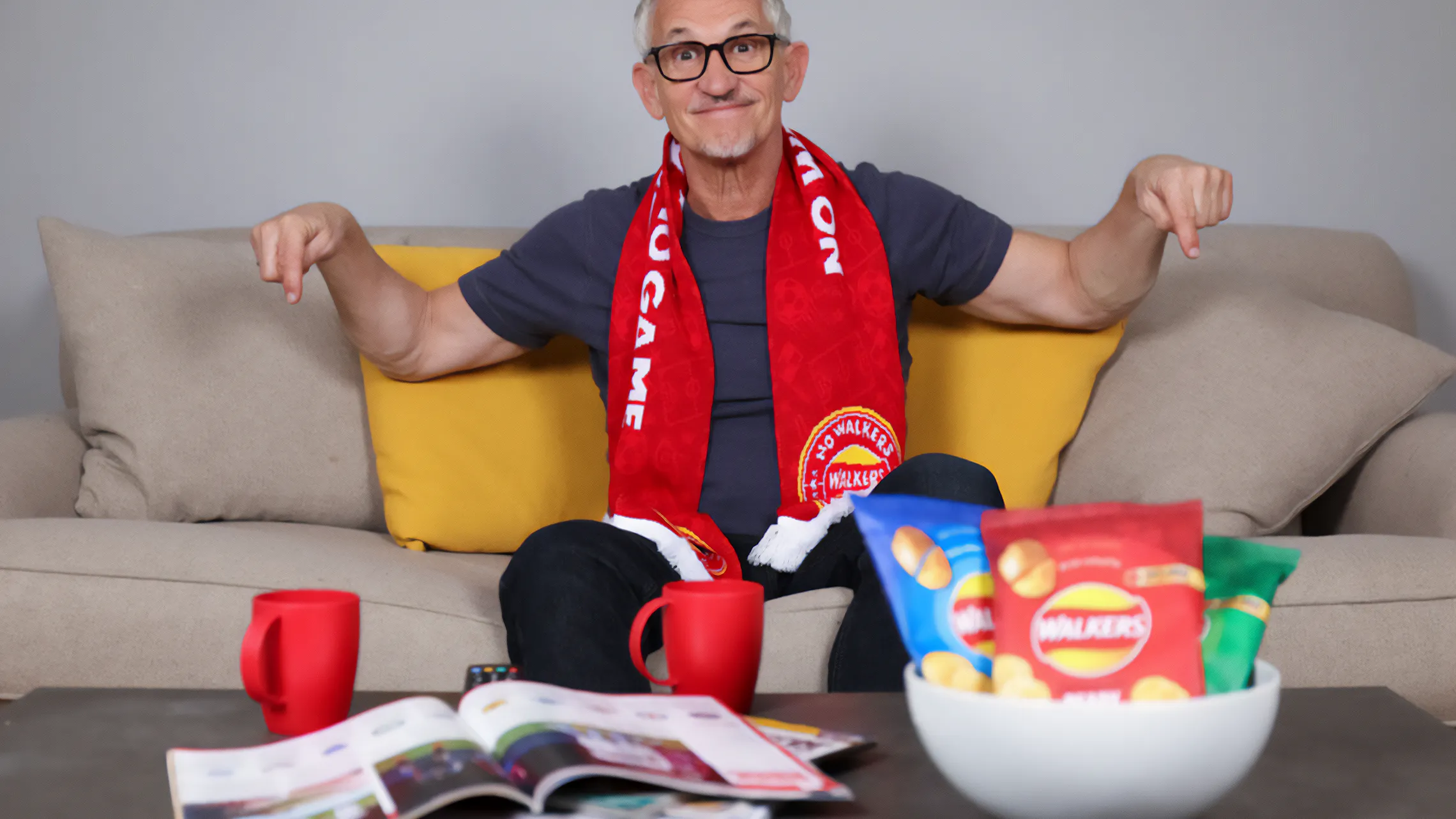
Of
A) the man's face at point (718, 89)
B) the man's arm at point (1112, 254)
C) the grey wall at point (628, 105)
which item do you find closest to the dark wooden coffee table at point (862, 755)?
the man's arm at point (1112, 254)

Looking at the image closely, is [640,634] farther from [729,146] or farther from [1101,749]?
[729,146]

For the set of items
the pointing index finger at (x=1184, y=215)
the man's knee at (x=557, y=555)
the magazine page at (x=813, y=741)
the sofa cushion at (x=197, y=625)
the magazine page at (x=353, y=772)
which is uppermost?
the pointing index finger at (x=1184, y=215)

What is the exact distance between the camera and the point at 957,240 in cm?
171

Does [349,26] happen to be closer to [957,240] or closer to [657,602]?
[957,240]

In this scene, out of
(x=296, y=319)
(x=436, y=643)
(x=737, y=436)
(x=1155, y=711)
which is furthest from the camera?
(x=296, y=319)

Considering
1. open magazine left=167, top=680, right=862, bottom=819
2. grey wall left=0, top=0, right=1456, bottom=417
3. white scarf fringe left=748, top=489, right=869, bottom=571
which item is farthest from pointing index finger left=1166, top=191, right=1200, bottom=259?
grey wall left=0, top=0, right=1456, bottom=417

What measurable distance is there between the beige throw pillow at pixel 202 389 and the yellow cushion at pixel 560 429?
10cm

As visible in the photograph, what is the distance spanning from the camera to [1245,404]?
66.7 inches

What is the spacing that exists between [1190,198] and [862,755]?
2.94ft

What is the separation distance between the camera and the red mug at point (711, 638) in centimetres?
88

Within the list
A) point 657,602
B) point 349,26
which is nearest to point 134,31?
point 349,26

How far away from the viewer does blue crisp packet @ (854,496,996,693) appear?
64cm

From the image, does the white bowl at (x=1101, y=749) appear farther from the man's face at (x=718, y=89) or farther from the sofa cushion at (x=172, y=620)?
the man's face at (x=718, y=89)

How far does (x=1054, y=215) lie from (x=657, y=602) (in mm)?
1719
